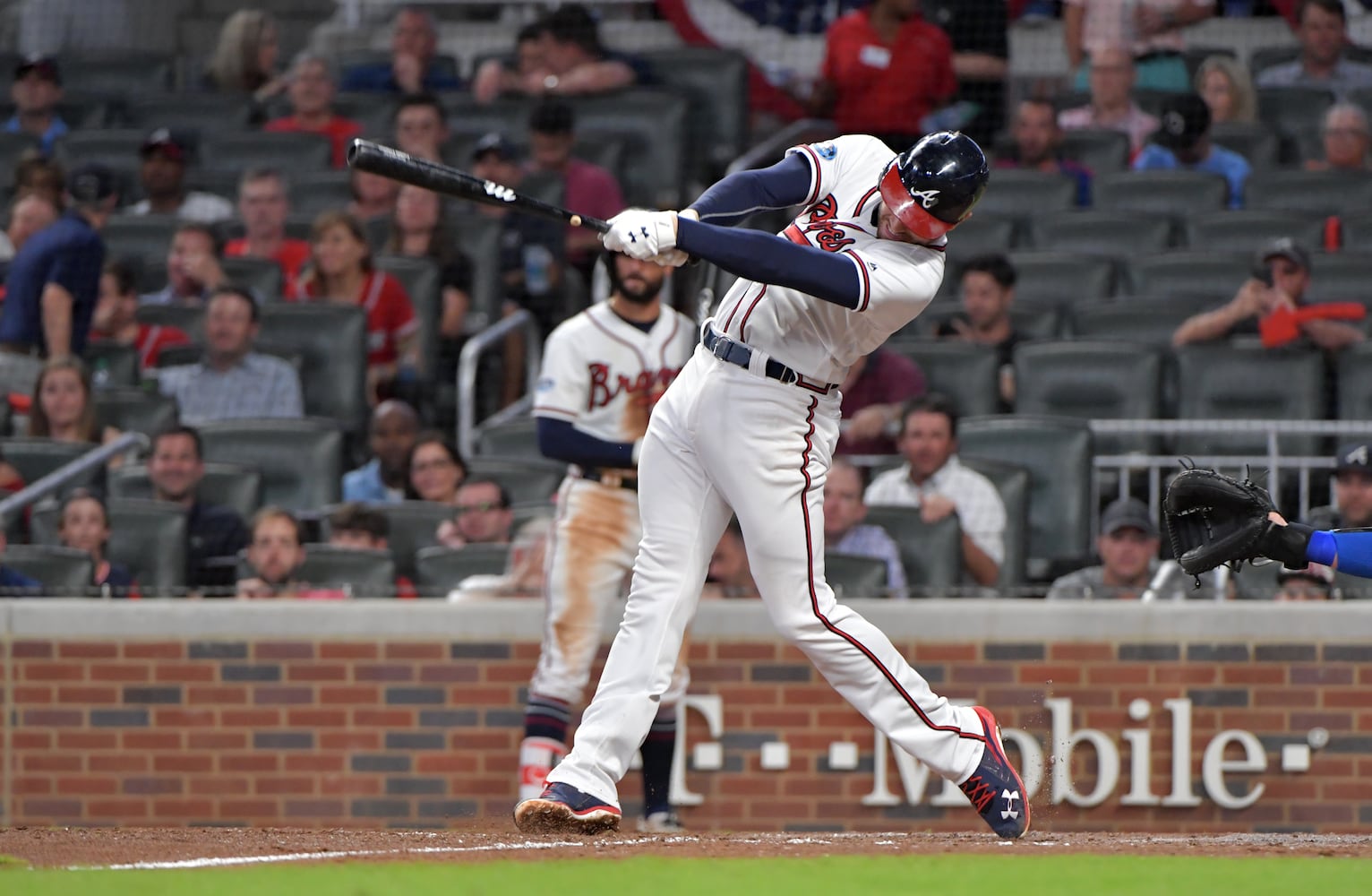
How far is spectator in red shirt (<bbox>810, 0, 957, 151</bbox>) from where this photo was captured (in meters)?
9.71

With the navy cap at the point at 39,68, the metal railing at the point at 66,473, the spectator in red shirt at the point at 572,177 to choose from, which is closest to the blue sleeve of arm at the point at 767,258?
the metal railing at the point at 66,473

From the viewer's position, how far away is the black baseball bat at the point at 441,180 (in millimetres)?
4562

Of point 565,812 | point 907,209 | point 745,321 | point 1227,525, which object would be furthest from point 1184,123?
point 565,812

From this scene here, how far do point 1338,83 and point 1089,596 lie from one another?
14.8 feet

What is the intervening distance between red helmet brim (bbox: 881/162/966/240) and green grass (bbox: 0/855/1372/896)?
4.74 feet

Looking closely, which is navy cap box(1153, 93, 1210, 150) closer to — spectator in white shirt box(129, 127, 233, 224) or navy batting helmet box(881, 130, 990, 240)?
spectator in white shirt box(129, 127, 233, 224)

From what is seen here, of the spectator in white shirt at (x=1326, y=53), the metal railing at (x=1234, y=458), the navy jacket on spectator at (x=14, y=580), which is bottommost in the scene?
the navy jacket on spectator at (x=14, y=580)

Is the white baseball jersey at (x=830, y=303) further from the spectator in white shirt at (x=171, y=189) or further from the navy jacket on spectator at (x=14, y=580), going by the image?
the spectator in white shirt at (x=171, y=189)

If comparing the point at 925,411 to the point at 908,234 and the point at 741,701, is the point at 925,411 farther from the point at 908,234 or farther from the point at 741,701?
the point at 908,234

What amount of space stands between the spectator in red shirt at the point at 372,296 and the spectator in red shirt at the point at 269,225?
592 millimetres

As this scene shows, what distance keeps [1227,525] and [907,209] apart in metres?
1.14

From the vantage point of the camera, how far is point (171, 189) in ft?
32.3

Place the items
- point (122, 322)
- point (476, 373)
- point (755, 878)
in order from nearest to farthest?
1. point (755, 878)
2. point (476, 373)
3. point (122, 322)

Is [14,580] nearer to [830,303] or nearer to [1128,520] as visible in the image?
[830,303]
